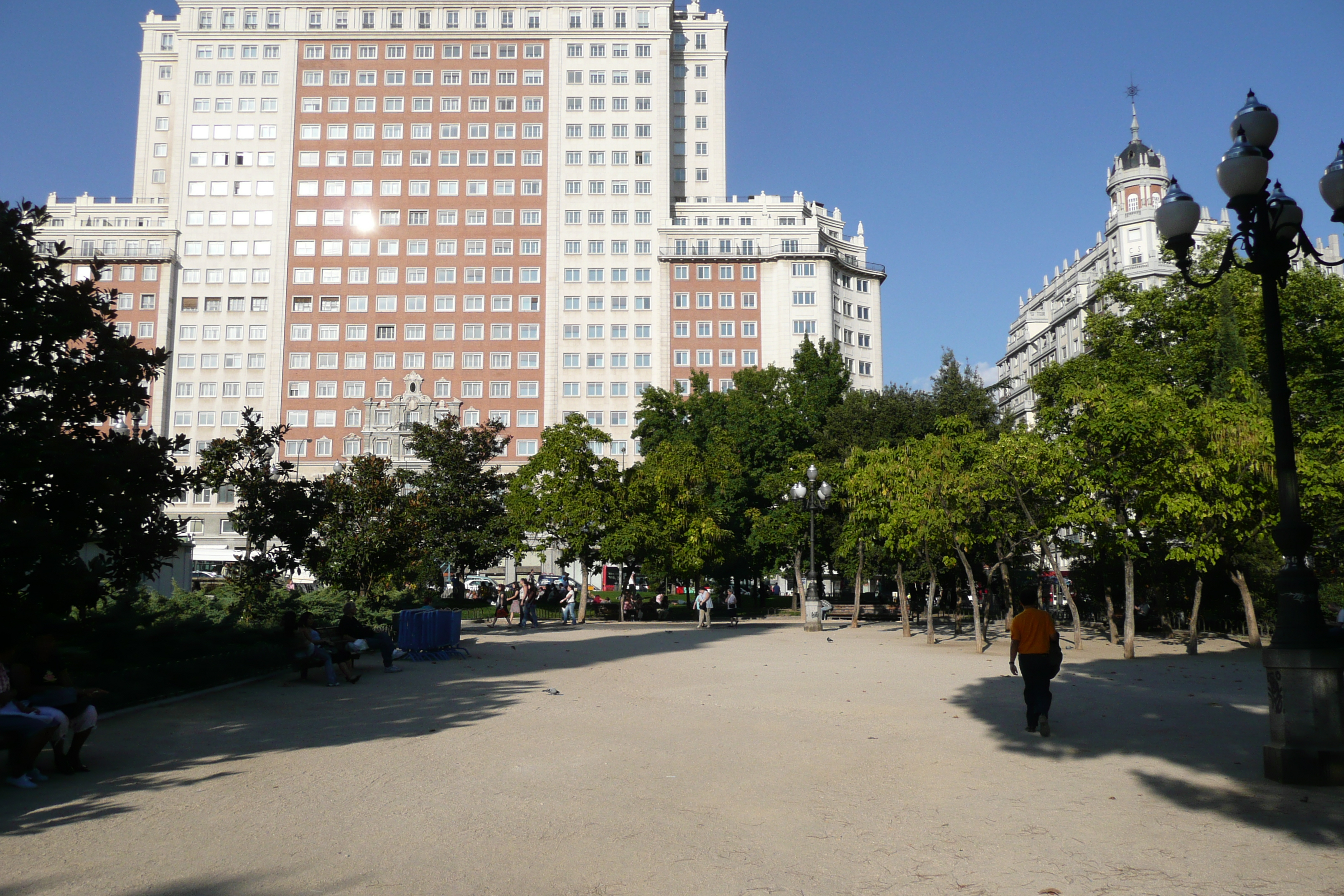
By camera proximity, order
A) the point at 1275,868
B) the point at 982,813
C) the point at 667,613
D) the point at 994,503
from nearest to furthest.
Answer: the point at 1275,868, the point at 982,813, the point at 994,503, the point at 667,613

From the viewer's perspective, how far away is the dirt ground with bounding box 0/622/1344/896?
5.55 metres

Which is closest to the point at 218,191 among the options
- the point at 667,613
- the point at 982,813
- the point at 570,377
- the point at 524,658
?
the point at 570,377

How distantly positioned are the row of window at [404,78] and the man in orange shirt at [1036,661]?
8684 centimetres

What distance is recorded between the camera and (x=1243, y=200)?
8.74 metres

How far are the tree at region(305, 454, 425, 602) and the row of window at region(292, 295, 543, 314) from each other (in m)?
59.1

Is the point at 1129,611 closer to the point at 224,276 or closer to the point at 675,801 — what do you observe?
the point at 675,801

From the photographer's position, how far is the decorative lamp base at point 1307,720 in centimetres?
766

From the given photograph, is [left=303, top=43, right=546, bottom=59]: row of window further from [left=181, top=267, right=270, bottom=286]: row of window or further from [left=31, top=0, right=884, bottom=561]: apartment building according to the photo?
[left=181, top=267, right=270, bottom=286]: row of window

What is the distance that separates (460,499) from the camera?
45625 millimetres

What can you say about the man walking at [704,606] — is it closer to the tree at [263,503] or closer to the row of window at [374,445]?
the tree at [263,503]

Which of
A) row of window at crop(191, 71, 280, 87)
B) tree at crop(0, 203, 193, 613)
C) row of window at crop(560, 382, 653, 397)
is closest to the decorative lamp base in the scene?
tree at crop(0, 203, 193, 613)

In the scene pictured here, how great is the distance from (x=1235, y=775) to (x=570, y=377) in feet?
259

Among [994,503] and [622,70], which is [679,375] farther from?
[994,503]

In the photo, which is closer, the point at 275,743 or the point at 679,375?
the point at 275,743
